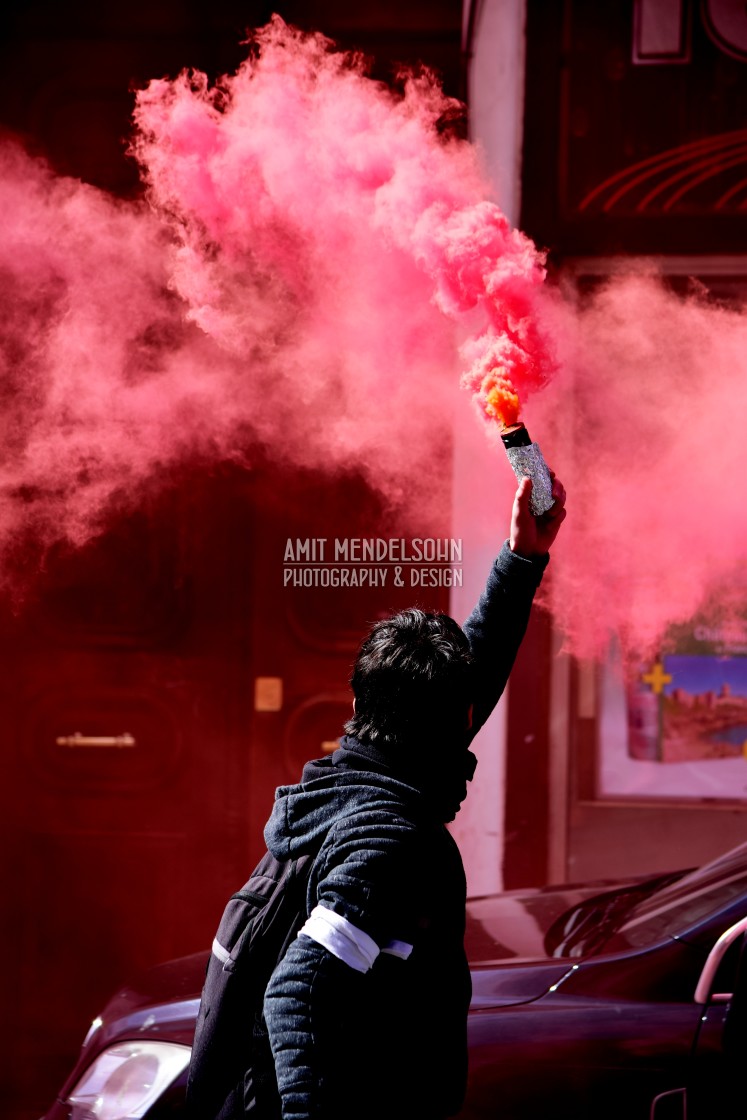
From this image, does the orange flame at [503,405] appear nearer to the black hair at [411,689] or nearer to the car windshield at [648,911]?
the black hair at [411,689]

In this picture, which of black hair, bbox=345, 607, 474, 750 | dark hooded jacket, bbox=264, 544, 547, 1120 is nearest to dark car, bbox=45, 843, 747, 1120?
dark hooded jacket, bbox=264, 544, 547, 1120

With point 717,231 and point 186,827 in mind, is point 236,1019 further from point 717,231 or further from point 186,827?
point 717,231

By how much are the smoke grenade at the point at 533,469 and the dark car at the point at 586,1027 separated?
3.66 ft

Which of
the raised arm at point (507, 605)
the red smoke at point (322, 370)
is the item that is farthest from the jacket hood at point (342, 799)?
the red smoke at point (322, 370)

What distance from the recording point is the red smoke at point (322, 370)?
5.11 metres

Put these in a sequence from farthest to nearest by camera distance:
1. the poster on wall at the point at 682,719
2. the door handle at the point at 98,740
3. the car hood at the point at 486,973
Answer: the door handle at the point at 98,740
the poster on wall at the point at 682,719
the car hood at the point at 486,973

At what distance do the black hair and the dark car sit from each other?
3.50 ft

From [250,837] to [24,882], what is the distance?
1.21 m

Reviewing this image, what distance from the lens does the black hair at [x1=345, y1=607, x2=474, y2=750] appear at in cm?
186

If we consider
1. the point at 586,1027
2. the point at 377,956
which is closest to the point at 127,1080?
the point at 586,1027

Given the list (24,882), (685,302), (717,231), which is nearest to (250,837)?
(24,882)

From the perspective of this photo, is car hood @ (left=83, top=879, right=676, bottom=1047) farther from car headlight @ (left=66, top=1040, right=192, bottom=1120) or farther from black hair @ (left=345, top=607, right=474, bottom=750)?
black hair @ (left=345, top=607, right=474, bottom=750)

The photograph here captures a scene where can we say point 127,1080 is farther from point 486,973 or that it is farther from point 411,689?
point 411,689

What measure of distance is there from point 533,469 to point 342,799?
952 millimetres
